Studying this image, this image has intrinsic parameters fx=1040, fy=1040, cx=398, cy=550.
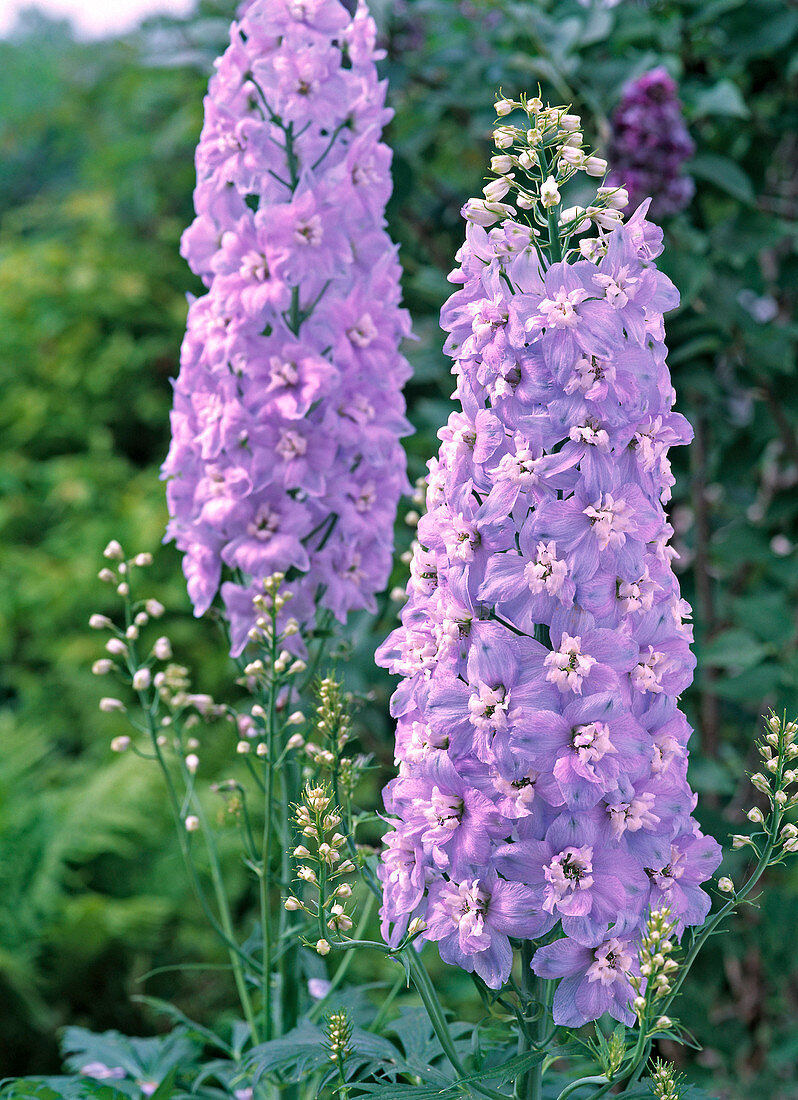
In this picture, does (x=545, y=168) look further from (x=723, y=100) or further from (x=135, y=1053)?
(x=135, y=1053)

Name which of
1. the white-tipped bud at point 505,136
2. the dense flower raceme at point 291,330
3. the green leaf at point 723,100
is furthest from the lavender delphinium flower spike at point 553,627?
the green leaf at point 723,100

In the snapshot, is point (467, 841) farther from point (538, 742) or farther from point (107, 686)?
point (107, 686)

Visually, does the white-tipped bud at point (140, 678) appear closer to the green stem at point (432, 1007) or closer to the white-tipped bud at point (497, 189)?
the green stem at point (432, 1007)

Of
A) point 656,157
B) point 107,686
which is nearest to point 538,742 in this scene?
point 656,157

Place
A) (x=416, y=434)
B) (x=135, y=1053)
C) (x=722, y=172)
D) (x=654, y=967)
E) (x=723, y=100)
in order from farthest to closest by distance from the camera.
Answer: (x=416, y=434), (x=722, y=172), (x=723, y=100), (x=135, y=1053), (x=654, y=967)

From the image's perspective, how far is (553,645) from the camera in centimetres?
74

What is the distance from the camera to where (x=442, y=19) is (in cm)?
221

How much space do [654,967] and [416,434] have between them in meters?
1.56

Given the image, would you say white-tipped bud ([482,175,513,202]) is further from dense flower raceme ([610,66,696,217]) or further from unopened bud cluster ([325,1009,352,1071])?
dense flower raceme ([610,66,696,217])

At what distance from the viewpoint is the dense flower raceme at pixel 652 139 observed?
163 centimetres

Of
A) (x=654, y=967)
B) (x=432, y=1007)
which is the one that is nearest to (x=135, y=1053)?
(x=432, y=1007)

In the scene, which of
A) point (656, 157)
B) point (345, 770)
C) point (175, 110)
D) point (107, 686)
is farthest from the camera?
point (107, 686)

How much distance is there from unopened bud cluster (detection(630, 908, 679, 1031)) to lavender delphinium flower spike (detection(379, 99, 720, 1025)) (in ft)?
0.11

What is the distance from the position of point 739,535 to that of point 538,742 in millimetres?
1328
